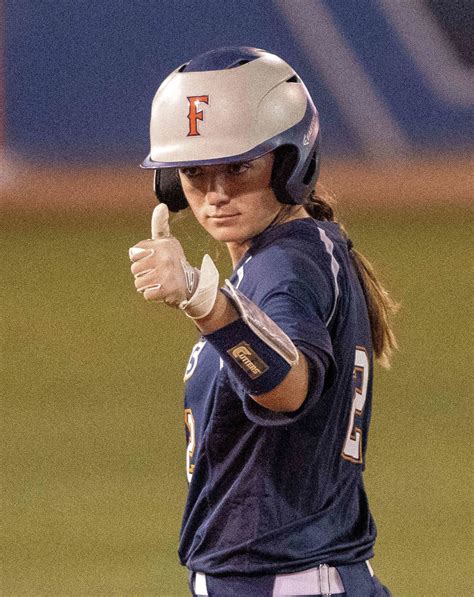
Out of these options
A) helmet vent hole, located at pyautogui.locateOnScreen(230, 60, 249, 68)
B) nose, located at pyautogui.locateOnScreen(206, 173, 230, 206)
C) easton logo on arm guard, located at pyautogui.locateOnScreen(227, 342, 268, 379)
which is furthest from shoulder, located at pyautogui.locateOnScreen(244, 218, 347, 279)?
helmet vent hole, located at pyautogui.locateOnScreen(230, 60, 249, 68)

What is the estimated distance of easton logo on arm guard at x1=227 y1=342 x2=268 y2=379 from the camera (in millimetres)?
2178

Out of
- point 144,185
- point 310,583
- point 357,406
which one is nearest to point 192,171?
point 357,406

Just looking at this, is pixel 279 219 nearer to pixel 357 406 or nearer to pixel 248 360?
pixel 357 406

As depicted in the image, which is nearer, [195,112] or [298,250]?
[298,250]

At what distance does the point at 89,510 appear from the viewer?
18.1 feet

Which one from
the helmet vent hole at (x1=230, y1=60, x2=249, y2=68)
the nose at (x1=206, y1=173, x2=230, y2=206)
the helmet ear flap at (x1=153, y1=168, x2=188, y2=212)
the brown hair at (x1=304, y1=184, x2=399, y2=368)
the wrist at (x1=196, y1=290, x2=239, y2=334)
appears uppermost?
the helmet vent hole at (x1=230, y1=60, x2=249, y2=68)

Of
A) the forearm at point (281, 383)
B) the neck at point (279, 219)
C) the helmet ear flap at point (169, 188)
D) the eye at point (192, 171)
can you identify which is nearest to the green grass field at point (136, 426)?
the helmet ear flap at point (169, 188)

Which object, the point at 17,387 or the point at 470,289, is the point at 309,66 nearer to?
the point at 470,289

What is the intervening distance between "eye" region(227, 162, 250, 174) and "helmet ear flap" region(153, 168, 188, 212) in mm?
339

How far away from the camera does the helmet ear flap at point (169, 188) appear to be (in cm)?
290

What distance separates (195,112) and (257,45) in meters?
9.31

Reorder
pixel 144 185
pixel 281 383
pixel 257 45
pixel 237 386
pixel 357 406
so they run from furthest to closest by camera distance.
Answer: pixel 144 185 < pixel 257 45 < pixel 357 406 < pixel 237 386 < pixel 281 383

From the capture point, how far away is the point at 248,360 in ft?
7.17

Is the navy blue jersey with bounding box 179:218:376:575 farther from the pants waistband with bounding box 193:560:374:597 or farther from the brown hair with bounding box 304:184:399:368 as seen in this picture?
the brown hair with bounding box 304:184:399:368
